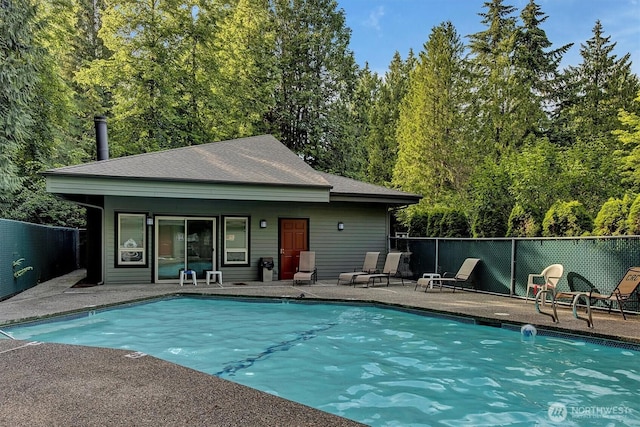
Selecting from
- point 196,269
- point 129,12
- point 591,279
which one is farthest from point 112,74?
point 591,279

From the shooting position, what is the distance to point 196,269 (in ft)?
41.8

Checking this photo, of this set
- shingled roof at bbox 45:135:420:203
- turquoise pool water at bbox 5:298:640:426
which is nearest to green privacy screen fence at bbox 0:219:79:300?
shingled roof at bbox 45:135:420:203

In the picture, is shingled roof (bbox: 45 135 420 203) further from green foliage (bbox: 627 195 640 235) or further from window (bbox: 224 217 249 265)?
green foliage (bbox: 627 195 640 235)

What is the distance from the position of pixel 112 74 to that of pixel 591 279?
1886 cm

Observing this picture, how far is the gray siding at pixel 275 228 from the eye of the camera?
471 inches

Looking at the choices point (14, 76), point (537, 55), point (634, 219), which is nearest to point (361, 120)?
point (537, 55)

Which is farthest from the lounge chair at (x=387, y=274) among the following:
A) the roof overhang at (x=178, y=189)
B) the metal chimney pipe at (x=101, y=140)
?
the metal chimney pipe at (x=101, y=140)

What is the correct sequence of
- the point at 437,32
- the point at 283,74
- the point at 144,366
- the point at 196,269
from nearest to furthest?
the point at 144,366 < the point at 196,269 < the point at 437,32 < the point at 283,74

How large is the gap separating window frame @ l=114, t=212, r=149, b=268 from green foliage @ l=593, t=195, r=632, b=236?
10.9 metres

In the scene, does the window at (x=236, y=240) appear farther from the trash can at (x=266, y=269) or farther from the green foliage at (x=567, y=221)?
the green foliage at (x=567, y=221)

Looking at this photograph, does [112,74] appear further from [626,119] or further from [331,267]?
[626,119]

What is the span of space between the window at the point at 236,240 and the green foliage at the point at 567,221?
8005mm

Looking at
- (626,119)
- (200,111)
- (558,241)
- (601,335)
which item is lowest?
(601,335)

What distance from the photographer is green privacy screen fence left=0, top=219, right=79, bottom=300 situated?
30.8 ft
